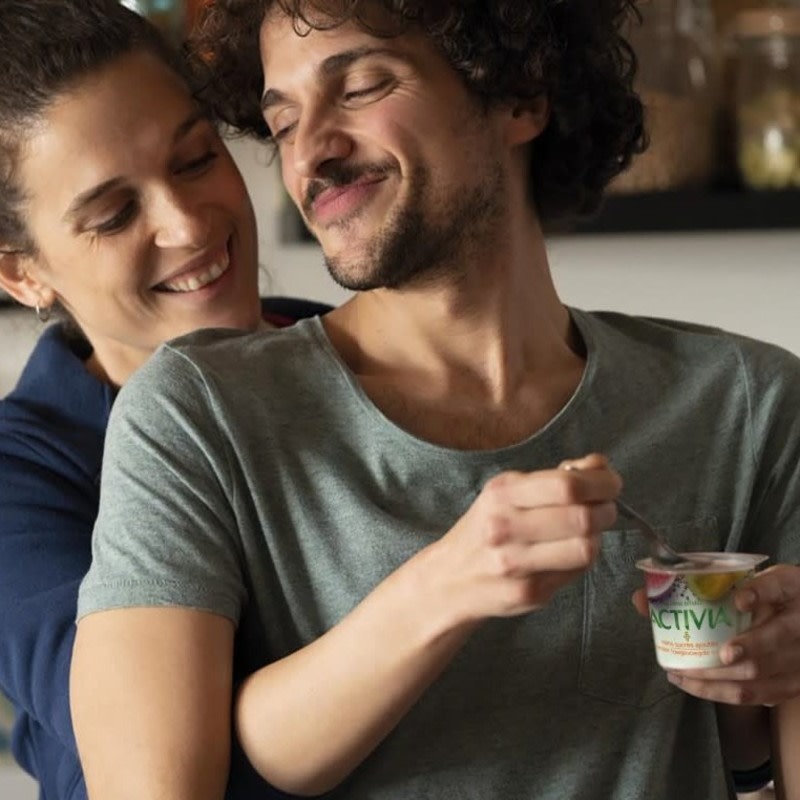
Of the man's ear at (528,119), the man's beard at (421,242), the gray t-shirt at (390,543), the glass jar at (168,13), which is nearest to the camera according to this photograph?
the gray t-shirt at (390,543)

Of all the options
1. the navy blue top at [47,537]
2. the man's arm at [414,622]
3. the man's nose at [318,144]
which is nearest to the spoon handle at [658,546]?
the man's arm at [414,622]

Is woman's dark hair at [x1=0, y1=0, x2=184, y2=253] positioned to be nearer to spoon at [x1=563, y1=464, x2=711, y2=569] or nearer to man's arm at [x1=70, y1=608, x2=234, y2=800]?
man's arm at [x1=70, y1=608, x2=234, y2=800]

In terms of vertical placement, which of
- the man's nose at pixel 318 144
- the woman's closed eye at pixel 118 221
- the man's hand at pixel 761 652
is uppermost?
the man's nose at pixel 318 144

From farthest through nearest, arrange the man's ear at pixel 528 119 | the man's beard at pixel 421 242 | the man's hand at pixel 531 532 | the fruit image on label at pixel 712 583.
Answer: the man's ear at pixel 528 119, the man's beard at pixel 421 242, the fruit image on label at pixel 712 583, the man's hand at pixel 531 532

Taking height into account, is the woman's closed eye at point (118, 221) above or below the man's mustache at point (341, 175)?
below

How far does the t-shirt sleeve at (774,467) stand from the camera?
1.72 metres

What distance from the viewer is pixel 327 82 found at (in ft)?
5.49

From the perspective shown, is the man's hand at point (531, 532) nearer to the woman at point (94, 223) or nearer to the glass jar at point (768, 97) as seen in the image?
the woman at point (94, 223)

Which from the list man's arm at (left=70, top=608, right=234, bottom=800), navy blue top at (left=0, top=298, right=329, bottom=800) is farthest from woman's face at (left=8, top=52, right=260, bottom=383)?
man's arm at (left=70, top=608, right=234, bottom=800)

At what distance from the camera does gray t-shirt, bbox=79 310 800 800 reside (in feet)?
5.01

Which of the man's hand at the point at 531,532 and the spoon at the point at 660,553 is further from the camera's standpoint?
the spoon at the point at 660,553

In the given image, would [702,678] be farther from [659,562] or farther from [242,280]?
[242,280]

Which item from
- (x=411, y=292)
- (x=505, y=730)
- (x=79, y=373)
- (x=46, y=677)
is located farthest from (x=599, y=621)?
(x=79, y=373)

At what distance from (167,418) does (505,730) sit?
414 millimetres
